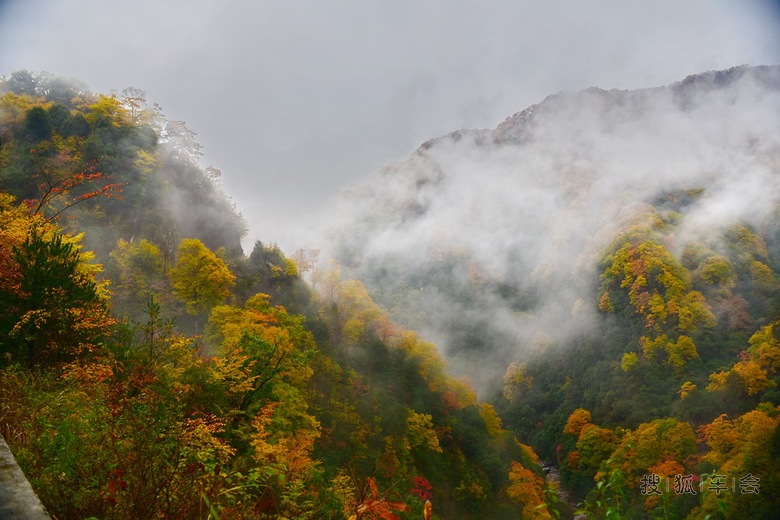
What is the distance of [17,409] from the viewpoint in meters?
5.62

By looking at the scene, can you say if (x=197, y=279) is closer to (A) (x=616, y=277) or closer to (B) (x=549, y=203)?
(A) (x=616, y=277)

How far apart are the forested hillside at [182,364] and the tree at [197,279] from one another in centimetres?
12

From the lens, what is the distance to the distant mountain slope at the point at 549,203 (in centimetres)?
9206

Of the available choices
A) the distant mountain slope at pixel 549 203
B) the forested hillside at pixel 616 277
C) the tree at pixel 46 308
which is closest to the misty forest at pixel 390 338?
the tree at pixel 46 308

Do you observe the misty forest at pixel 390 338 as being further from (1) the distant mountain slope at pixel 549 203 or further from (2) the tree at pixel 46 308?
(1) the distant mountain slope at pixel 549 203

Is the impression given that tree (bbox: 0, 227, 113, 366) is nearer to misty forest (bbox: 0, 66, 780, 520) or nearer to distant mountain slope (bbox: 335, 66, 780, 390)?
misty forest (bbox: 0, 66, 780, 520)

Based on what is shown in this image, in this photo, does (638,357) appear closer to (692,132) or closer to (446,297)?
(446,297)

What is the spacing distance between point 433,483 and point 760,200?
98.3 m

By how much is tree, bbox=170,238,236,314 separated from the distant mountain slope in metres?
61.8

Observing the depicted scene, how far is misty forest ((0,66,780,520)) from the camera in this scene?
241 inches

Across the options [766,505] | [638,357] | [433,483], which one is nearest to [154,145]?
[433,483]

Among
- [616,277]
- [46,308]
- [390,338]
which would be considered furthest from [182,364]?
[616,277]

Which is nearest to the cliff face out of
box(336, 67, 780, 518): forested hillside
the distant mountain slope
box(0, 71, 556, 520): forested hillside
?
box(0, 71, 556, 520): forested hillside

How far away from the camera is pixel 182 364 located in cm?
1219
